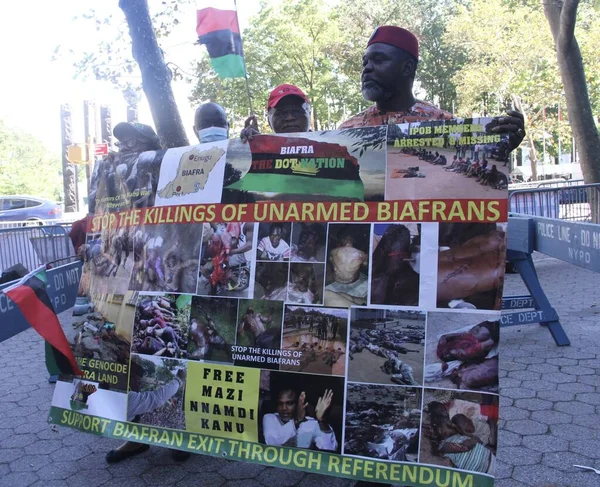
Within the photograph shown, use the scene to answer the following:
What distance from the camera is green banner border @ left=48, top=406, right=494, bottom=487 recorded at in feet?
6.04

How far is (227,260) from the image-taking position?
2209 mm

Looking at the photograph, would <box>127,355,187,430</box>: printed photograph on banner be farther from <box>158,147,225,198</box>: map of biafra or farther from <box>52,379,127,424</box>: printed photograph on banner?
<box>158,147,225,198</box>: map of biafra

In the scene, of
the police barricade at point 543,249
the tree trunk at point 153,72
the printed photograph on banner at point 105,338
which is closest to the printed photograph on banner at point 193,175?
the printed photograph on banner at point 105,338

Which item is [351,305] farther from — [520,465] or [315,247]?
[520,465]

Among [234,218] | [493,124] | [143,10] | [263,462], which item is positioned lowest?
[263,462]

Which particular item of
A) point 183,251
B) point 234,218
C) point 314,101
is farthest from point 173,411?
point 314,101

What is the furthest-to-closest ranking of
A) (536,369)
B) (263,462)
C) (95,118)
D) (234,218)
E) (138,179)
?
(95,118) < (536,369) < (138,179) < (234,218) < (263,462)

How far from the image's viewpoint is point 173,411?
7.44 ft

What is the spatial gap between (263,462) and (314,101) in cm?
2466

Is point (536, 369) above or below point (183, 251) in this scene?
below

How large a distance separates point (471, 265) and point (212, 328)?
43.0 inches

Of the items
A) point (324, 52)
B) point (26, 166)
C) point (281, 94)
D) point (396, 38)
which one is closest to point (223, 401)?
point (281, 94)

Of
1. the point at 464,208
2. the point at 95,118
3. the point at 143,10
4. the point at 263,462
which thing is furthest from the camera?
the point at 95,118

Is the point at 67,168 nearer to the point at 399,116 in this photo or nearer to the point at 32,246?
the point at 32,246
